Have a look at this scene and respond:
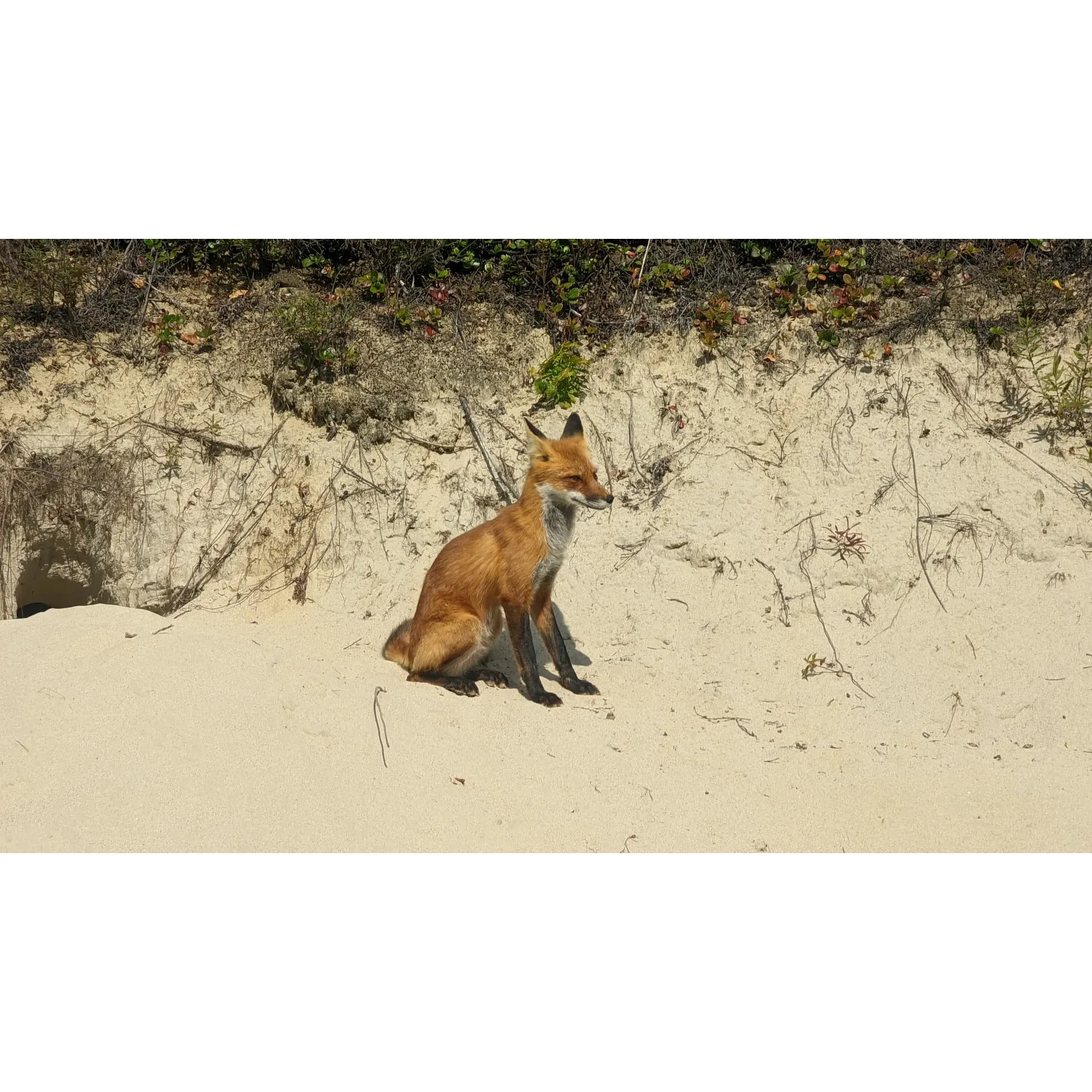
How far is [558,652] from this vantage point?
8375mm

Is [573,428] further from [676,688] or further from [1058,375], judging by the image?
[1058,375]

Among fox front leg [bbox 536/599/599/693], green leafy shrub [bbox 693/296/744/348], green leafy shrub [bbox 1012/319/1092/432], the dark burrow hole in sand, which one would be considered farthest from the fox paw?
green leafy shrub [bbox 1012/319/1092/432]

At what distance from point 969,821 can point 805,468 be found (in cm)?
427

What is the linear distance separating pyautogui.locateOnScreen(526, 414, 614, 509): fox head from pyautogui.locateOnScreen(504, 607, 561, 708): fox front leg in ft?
3.23

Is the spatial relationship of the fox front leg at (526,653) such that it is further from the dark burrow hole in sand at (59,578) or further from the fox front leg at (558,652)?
the dark burrow hole in sand at (59,578)

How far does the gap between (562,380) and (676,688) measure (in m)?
3.97

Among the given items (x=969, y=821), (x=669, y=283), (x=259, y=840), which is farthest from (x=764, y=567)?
(x=259, y=840)

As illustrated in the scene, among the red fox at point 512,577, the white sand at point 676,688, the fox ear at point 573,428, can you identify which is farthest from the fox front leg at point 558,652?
the fox ear at point 573,428

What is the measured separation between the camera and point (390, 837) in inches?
265

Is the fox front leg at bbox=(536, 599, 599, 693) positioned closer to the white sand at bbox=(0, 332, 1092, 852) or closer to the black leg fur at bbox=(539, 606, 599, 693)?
the black leg fur at bbox=(539, 606, 599, 693)

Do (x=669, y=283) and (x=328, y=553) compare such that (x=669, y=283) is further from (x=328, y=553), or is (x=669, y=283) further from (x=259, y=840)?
(x=259, y=840)

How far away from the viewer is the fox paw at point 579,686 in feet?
27.6

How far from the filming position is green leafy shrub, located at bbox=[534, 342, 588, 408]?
36.7 feet

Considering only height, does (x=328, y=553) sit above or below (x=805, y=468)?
below
